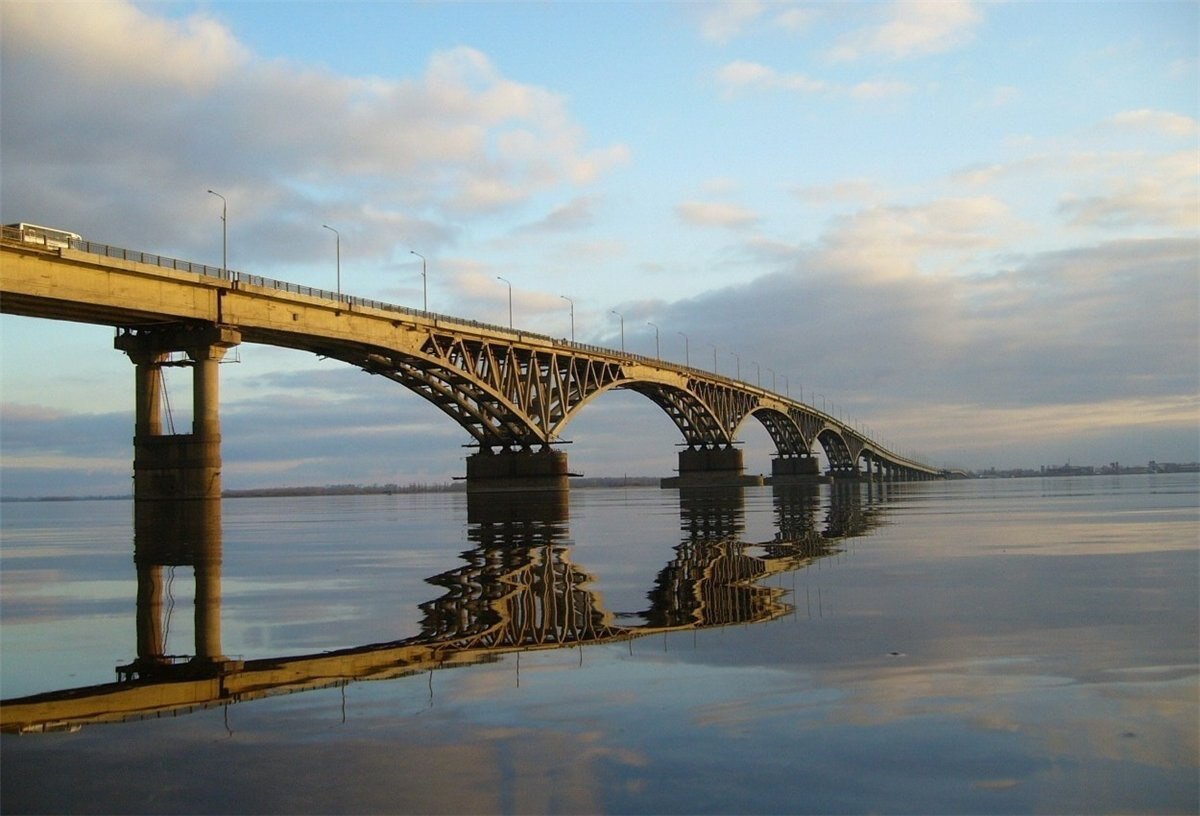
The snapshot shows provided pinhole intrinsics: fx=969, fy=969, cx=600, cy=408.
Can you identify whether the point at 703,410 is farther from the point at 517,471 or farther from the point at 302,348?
the point at 302,348

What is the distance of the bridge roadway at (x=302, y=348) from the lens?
43969 mm

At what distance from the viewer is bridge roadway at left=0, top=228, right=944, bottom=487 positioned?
43969mm

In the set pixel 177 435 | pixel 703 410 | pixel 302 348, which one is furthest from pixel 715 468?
pixel 177 435

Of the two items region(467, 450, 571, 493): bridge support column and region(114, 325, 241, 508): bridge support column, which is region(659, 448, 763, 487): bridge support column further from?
region(114, 325, 241, 508): bridge support column

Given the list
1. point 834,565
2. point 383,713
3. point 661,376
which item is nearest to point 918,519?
point 834,565

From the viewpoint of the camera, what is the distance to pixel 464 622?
12094 millimetres

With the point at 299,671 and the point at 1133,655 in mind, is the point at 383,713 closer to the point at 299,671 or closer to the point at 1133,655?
the point at 299,671

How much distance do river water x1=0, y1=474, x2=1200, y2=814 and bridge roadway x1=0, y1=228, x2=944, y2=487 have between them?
30.4 m

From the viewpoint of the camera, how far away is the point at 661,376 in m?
111

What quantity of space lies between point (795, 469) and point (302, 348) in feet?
395

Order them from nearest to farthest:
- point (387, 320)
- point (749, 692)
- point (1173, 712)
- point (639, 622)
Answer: point (1173, 712)
point (749, 692)
point (639, 622)
point (387, 320)

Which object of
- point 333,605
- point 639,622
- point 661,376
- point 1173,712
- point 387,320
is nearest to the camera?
point 1173,712

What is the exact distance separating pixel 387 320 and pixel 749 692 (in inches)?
2338

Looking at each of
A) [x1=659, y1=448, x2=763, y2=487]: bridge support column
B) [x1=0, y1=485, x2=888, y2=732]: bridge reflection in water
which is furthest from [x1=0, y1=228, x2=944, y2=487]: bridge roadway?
[x1=0, y1=485, x2=888, y2=732]: bridge reflection in water
